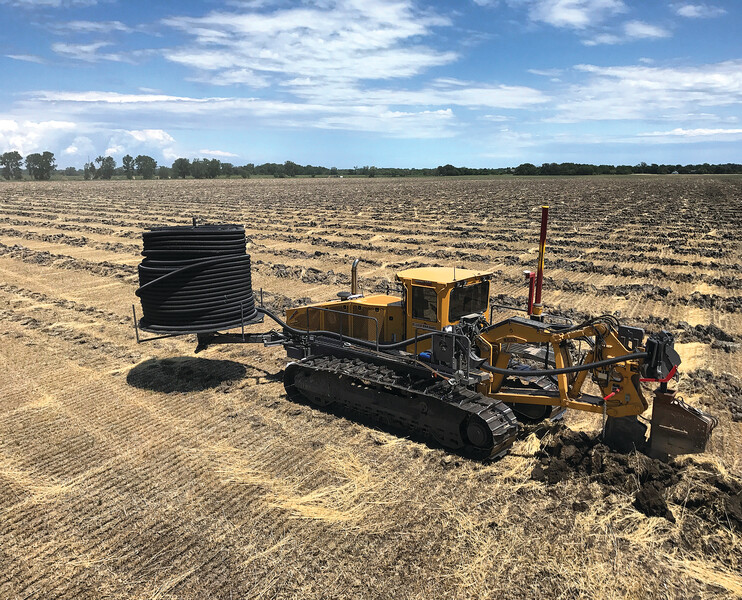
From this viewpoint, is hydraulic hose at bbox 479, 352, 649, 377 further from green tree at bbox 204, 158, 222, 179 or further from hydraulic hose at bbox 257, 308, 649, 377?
green tree at bbox 204, 158, 222, 179

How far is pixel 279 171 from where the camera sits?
185 meters

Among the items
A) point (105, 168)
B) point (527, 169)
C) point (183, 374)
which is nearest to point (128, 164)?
point (105, 168)

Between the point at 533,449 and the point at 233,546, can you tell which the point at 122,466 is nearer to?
the point at 233,546

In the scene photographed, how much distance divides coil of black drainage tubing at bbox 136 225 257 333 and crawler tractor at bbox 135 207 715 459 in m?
0.05

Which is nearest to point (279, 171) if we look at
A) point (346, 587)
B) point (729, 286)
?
point (729, 286)

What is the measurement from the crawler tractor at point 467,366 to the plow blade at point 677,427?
1 centimetres

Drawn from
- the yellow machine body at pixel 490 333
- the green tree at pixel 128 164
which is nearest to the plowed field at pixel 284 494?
the yellow machine body at pixel 490 333

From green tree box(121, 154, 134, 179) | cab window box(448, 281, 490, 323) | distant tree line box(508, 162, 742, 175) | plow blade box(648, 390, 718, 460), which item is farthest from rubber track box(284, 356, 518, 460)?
green tree box(121, 154, 134, 179)

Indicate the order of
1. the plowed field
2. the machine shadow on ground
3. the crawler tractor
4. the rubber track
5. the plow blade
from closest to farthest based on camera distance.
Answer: the plowed field
the plow blade
the crawler tractor
the rubber track
the machine shadow on ground

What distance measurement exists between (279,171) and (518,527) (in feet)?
613

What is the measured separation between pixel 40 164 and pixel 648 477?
187 m

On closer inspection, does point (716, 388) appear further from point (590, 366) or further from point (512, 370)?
point (512, 370)

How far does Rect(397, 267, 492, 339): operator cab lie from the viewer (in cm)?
887

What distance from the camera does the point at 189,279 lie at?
10.7 metres
